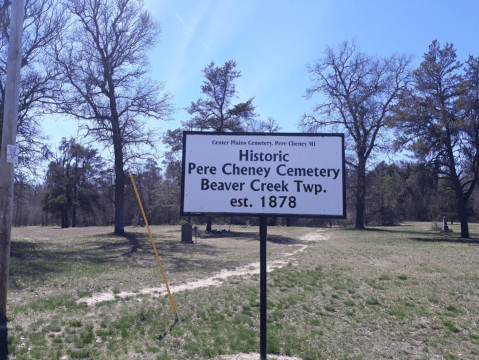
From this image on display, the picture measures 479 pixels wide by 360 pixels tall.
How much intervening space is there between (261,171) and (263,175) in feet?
0.19

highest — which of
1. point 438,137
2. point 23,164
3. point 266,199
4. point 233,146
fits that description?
point 438,137

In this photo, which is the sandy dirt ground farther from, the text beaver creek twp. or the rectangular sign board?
the text beaver creek twp.

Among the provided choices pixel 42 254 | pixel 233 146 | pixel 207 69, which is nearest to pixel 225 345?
pixel 233 146

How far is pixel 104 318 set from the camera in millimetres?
5820

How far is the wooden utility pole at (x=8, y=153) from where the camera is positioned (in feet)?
18.4

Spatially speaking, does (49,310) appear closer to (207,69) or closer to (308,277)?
(308,277)

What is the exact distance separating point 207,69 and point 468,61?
791 inches

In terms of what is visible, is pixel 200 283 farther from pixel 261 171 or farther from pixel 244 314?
pixel 261 171

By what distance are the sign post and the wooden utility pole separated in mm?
3278

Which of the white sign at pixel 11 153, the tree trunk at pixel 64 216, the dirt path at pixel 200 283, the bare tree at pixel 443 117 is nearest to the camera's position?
the white sign at pixel 11 153

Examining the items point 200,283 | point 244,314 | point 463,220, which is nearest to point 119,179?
point 200,283

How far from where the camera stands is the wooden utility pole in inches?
220

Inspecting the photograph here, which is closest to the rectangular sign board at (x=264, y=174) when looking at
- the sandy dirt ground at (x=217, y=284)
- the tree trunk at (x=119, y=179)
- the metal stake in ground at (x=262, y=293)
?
the metal stake in ground at (x=262, y=293)

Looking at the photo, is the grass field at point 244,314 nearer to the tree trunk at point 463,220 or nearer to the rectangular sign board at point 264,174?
the rectangular sign board at point 264,174
